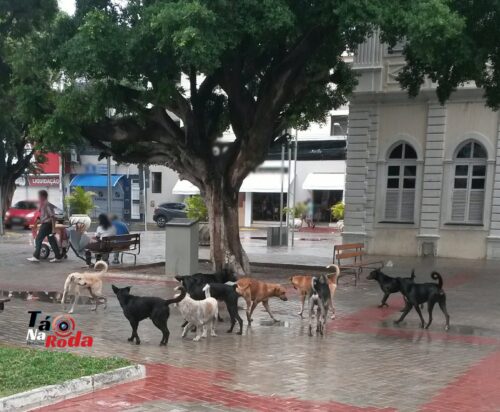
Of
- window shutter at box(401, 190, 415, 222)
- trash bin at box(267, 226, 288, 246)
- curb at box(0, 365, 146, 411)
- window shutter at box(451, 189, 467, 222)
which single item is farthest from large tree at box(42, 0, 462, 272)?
trash bin at box(267, 226, 288, 246)

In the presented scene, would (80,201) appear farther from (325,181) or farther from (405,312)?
(405,312)

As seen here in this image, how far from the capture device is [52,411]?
532 cm

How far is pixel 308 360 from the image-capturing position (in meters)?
7.36

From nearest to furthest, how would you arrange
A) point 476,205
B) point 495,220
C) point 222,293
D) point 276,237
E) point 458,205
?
point 222,293, point 495,220, point 476,205, point 458,205, point 276,237

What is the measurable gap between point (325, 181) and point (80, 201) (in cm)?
1009

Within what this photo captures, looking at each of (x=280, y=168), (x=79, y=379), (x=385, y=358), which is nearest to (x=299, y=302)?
(x=280, y=168)

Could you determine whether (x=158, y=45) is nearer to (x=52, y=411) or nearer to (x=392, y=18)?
(x=392, y=18)

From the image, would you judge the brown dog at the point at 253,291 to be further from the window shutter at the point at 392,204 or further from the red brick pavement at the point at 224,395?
the window shutter at the point at 392,204

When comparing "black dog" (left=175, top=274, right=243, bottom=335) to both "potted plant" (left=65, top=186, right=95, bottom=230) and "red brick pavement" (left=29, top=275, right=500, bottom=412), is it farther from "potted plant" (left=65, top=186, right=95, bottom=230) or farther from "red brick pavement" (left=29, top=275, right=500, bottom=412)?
"potted plant" (left=65, top=186, right=95, bottom=230)

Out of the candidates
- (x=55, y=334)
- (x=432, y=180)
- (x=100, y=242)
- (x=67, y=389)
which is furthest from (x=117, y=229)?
(x=67, y=389)

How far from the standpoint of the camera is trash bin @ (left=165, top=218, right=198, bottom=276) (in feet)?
45.3

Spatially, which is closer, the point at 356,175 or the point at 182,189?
the point at 356,175

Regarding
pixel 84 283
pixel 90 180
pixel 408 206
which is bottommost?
pixel 84 283

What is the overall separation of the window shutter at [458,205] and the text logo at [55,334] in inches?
590
